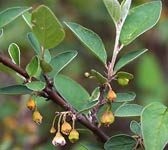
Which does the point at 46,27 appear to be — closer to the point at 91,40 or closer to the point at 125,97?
the point at 91,40

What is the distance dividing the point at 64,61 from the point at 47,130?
1.28m

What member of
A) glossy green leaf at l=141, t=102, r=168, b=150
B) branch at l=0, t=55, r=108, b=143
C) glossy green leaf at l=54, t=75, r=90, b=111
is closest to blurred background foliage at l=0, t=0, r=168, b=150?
glossy green leaf at l=54, t=75, r=90, b=111

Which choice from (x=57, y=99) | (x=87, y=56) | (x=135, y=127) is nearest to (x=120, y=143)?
(x=135, y=127)

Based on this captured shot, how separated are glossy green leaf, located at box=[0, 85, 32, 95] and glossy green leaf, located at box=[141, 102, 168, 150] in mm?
252

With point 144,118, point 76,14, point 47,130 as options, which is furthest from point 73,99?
point 76,14

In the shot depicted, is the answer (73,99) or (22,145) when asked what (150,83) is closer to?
(22,145)

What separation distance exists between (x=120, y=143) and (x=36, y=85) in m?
0.23

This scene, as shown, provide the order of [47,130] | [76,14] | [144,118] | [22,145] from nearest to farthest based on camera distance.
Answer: [144,118]
[22,145]
[47,130]
[76,14]

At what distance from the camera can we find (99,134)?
115 centimetres

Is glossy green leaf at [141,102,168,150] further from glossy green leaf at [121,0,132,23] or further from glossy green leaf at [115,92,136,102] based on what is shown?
glossy green leaf at [121,0,132,23]

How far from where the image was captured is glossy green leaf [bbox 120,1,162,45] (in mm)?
1156

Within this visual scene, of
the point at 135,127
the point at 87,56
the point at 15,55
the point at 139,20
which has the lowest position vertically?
the point at 87,56

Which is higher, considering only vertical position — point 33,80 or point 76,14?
point 33,80

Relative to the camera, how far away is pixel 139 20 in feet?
3.85
